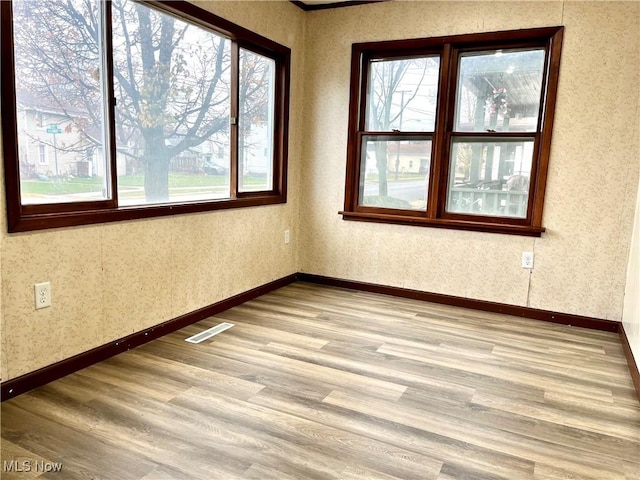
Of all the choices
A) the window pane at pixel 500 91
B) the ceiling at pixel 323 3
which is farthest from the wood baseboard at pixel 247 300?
the ceiling at pixel 323 3

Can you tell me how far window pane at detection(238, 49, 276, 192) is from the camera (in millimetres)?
3535

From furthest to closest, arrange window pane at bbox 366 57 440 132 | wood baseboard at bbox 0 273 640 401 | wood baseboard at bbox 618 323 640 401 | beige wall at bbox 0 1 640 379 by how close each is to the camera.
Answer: window pane at bbox 366 57 440 132 → wood baseboard at bbox 618 323 640 401 → beige wall at bbox 0 1 640 379 → wood baseboard at bbox 0 273 640 401

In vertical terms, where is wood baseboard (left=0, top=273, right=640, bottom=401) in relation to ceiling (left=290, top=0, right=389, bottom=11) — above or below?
below

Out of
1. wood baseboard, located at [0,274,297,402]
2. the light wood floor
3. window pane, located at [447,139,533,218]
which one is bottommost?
the light wood floor

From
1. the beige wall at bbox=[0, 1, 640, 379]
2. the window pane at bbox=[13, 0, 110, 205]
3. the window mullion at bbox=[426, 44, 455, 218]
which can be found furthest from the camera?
the window mullion at bbox=[426, 44, 455, 218]

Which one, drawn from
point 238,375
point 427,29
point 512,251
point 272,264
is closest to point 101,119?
point 238,375

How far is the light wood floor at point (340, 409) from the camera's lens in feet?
5.72

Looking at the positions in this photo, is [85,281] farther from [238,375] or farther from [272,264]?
[272,264]

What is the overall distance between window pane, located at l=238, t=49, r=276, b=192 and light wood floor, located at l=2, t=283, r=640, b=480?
125 cm

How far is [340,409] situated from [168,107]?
2028mm

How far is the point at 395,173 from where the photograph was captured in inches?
157

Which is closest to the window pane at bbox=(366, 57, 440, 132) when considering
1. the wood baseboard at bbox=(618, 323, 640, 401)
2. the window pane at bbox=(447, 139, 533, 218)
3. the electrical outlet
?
the window pane at bbox=(447, 139, 533, 218)

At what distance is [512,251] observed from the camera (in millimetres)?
3584

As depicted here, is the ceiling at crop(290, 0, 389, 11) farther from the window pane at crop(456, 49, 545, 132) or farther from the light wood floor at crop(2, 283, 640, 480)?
the light wood floor at crop(2, 283, 640, 480)
